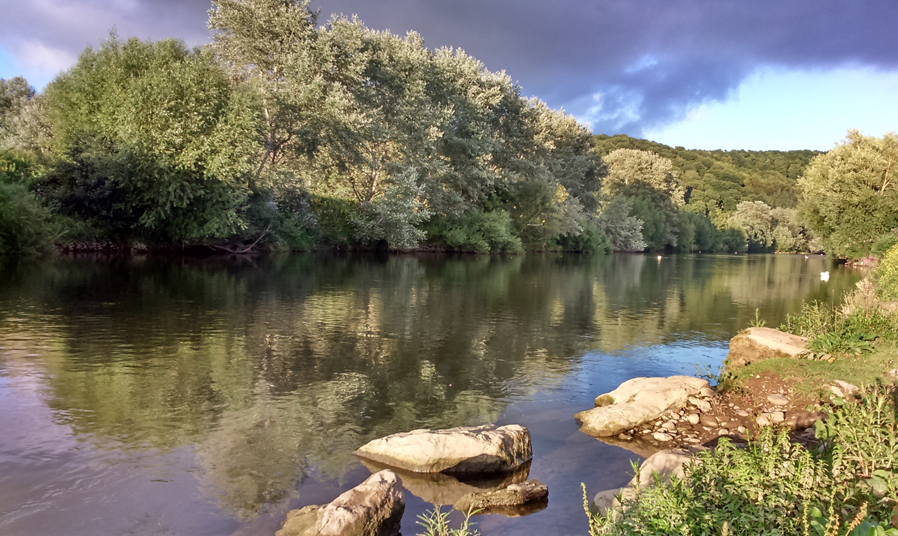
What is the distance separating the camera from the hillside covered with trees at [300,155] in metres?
35.8

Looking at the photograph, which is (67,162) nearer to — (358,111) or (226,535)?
(358,111)

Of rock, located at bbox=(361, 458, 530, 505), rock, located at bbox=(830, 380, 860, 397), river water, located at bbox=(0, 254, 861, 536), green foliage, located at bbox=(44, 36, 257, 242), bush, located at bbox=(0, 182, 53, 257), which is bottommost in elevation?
rock, located at bbox=(361, 458, 530, 505)

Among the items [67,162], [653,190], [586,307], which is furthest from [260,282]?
[653,190]

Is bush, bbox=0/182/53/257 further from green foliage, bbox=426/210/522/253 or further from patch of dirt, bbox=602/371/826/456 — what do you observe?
patch of dirt, bbox=602/371/826/456

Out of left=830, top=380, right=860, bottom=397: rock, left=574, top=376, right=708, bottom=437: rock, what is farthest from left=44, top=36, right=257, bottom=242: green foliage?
left=830, top=380, right=860, bottom=397: rock

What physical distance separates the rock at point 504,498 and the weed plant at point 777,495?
173 cm

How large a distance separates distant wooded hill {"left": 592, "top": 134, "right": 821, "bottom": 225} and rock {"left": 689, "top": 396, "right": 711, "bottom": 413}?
116050 mm

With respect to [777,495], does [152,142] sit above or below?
above

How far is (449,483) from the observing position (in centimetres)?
713

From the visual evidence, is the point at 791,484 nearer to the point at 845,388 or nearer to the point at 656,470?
the point at 656,470

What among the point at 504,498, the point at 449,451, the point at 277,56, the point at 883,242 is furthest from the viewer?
the point at 883,242

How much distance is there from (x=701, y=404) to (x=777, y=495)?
16.6 feet

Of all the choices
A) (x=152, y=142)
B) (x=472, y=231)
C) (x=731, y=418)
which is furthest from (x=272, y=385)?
(x=472, y=231)

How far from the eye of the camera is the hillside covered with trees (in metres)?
35.8
